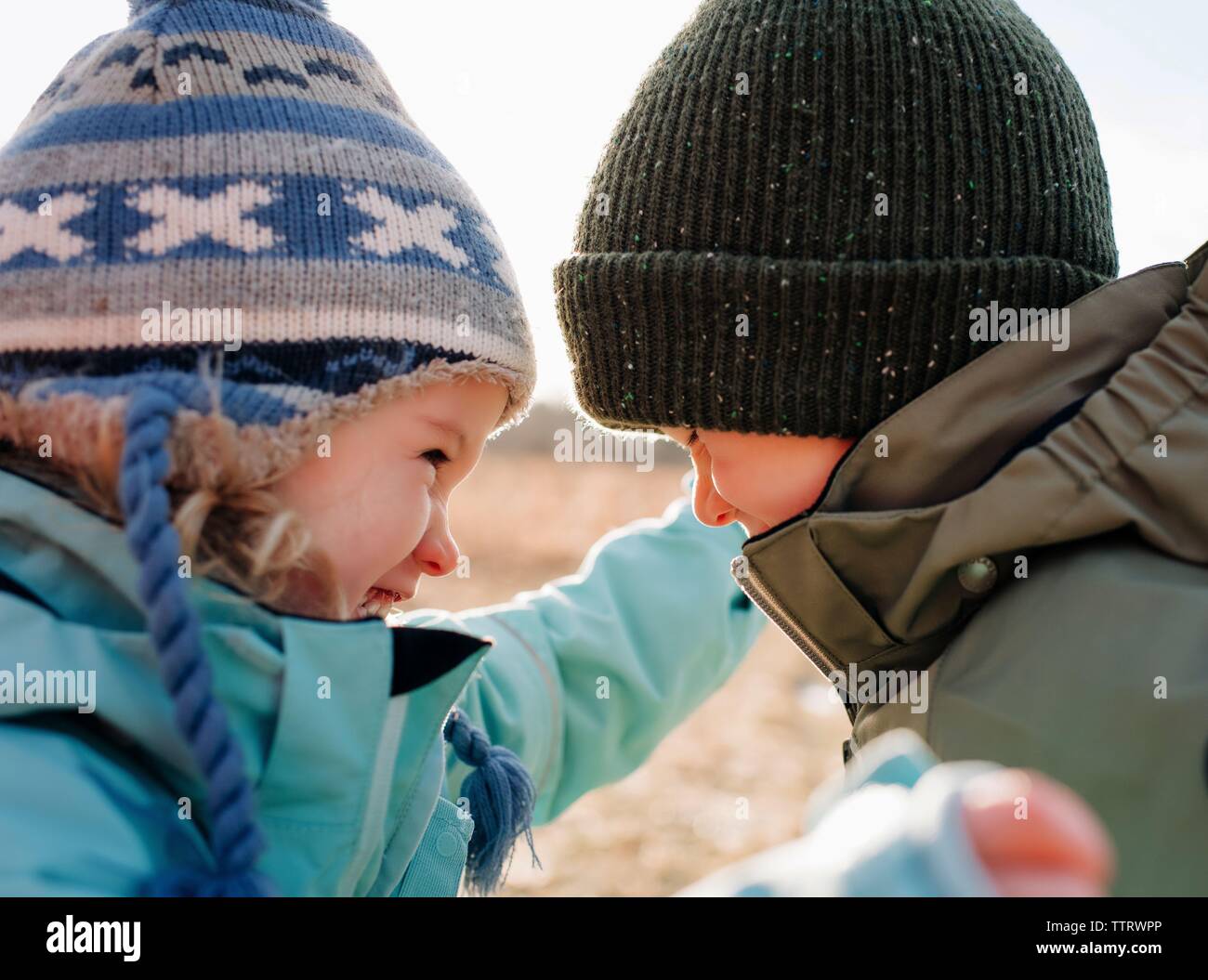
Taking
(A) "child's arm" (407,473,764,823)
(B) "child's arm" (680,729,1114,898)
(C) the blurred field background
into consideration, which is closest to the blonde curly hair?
(A) "child's arm" (407,473,764,823)

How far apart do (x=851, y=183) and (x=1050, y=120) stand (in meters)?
0.32

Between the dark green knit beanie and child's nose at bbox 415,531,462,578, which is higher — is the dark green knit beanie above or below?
above

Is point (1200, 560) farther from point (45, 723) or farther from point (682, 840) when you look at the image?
point (682, 840)

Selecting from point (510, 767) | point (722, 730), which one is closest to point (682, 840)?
point (722, 730)

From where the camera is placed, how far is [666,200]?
1.50 meters

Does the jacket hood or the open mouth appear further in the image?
the open mouth

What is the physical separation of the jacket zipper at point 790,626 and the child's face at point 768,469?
0.09 metres

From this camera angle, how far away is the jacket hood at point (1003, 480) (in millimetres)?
1198

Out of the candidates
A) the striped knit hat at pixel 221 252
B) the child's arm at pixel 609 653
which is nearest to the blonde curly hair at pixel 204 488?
the striped knit hat at pixel 221 252

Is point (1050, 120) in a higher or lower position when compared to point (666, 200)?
higher

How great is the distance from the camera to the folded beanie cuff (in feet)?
4.57

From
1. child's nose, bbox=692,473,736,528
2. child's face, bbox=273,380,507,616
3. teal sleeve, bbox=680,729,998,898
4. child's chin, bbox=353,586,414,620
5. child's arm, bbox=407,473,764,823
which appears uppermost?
teal sleeve, bbox=680,729,998,898

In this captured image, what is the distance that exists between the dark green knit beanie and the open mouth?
21.7 inches

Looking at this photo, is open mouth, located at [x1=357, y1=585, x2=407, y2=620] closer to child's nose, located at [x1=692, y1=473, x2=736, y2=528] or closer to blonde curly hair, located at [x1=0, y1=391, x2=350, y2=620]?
blonde curly hair, located at [x1=0, y1=391, x2=350, y2=620]
